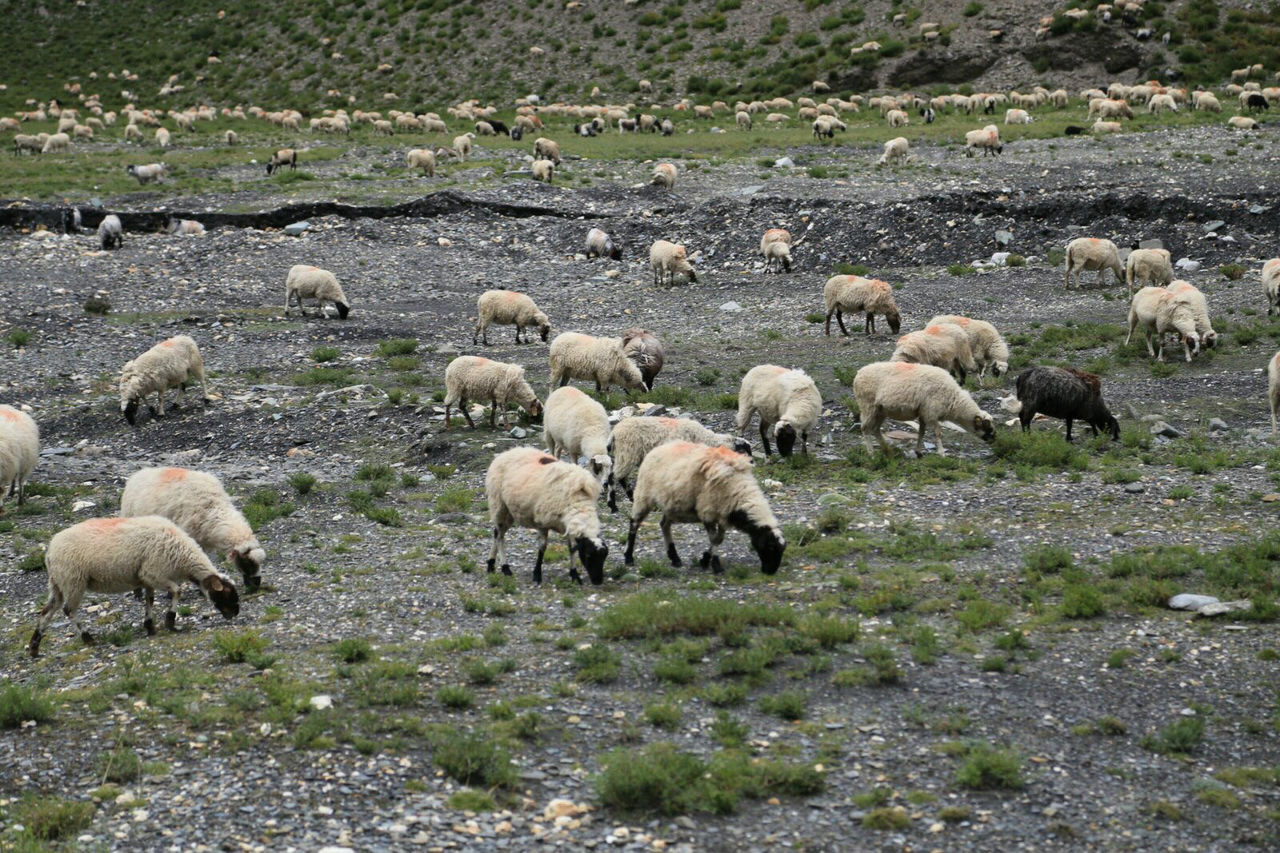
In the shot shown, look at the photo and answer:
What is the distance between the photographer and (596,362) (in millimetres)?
19078

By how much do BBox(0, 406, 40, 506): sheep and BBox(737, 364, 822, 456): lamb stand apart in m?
9.39

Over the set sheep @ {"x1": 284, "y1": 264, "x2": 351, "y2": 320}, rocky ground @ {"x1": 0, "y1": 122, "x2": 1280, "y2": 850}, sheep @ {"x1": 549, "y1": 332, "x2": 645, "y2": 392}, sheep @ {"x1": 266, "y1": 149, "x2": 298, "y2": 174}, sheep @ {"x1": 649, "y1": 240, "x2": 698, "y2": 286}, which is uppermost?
sheep @ {"x1": 266, "y1": 149, "x2": 298, "y2": 174}

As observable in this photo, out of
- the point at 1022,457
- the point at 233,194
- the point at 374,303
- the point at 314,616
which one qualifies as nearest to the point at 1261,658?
the point at 1022,457

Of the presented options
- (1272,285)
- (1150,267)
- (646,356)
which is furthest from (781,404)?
(1150,267)

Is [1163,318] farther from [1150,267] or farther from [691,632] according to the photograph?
[691,632]

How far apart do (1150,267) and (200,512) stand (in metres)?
19.7

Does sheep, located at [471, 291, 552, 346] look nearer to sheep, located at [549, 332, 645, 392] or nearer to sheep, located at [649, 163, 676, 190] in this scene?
sheep, located at [549, 332, 645, 392]

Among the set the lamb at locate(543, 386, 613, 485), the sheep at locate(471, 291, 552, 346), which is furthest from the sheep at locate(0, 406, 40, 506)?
the sheep at locate(471, 291, 552, 346)

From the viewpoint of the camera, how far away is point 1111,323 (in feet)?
77.3

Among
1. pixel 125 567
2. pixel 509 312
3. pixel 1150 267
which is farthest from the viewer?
pixel 1150 267

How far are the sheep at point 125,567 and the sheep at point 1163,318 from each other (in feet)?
51.9

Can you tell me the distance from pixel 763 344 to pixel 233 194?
22466 mm

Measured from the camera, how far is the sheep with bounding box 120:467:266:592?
12.4 m

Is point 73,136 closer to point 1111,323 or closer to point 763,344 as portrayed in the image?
point 763,344
